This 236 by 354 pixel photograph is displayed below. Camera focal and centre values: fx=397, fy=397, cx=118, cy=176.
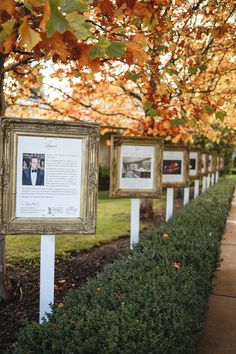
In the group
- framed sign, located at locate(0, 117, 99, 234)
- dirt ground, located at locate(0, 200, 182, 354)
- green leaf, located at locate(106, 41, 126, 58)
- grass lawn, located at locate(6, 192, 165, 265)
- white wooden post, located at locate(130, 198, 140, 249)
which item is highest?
green leaf, located at locate(106, 41, 126, 58)

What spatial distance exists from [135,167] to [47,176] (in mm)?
2490

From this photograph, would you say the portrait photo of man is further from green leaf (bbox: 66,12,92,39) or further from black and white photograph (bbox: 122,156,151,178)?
black and white photograph (bbox: 122,156,151,178)

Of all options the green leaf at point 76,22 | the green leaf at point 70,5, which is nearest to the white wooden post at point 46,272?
the green leaf at point 76,22

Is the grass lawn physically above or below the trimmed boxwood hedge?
below

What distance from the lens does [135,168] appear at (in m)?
5.73

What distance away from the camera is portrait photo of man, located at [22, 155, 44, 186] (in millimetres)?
3377

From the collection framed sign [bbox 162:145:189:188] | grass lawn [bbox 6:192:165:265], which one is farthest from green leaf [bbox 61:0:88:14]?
framed sign [bbox 162:145:189:188]

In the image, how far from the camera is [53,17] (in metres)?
2.19

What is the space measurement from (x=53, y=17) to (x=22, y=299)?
12.7ft

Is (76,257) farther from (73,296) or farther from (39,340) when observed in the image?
(39,340)

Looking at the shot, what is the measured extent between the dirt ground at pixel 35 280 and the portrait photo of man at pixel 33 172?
1203 millimetres

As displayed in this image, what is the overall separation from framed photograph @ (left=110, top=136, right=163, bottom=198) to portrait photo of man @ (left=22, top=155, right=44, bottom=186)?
2275 mm

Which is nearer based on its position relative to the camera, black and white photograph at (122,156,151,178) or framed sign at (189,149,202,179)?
black and white photograph at (122,156,151,178)

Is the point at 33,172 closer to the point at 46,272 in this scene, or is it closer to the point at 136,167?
the point at 46,272
